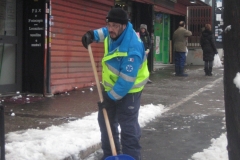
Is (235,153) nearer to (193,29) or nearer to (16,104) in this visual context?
(16,104)

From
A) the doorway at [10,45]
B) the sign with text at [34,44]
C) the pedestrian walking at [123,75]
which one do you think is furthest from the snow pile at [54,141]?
the doorway at [10,45]

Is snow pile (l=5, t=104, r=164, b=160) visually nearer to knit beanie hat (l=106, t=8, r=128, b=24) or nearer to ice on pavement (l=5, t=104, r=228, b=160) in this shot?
ice on pavement (l=5, t=104, r=228, b=160)

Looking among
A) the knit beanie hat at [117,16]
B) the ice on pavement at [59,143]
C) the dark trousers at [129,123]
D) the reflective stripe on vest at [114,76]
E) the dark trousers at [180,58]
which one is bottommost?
the ice on pavement at [59,143]

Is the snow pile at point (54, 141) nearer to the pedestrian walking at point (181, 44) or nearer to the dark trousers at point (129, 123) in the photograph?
the dark trousers at point (129, 123)

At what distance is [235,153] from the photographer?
13.2 feet

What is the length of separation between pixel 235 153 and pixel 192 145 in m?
2.29

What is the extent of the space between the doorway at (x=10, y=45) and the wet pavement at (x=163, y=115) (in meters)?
0.35

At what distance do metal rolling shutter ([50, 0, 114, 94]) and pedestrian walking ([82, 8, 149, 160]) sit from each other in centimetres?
546

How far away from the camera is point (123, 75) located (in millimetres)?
4414

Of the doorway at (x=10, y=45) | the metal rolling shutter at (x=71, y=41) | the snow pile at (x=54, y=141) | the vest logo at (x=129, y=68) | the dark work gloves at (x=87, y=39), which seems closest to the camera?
the vest logo at (x=129, y=68)

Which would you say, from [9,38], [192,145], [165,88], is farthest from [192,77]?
[192,145]

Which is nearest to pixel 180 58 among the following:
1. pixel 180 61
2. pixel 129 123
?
pixel 180 61

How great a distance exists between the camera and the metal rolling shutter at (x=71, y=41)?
1017 centimetres

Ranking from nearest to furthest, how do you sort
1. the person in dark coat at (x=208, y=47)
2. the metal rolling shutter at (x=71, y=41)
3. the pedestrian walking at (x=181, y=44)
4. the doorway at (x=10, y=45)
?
the doorway at (x=10, y=45) < the metal rolling shutter at (x=71, y=41) < the pedestrian walking at (x=181, y=44) < the person in dark coat at (x=208, y=47)
